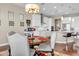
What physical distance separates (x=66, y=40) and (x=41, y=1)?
0.85m

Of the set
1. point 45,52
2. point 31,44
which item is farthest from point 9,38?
point 45,52

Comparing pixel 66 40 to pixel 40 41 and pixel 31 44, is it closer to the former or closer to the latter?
pixel 40 41

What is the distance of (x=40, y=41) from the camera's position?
2193 mm

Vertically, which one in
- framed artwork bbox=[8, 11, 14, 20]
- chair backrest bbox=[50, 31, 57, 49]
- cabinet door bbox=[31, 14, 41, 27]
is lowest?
chair backrest bbox=[50, 31, 57, 49]

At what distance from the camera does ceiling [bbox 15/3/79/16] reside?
2.06m

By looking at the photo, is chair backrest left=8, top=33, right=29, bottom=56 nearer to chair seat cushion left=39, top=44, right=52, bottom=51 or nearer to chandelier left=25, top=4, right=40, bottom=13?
chair seat cushion left=39, top=44, right=52, bottom=51

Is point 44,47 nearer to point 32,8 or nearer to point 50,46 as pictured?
point 50,46

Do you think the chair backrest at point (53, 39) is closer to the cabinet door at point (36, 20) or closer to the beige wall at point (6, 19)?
the cabinet door at point (36, 20)

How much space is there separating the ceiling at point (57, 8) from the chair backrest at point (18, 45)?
59cm

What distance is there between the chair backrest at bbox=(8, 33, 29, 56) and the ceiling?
59 cm

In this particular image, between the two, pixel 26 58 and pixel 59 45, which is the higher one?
pixel 59 45

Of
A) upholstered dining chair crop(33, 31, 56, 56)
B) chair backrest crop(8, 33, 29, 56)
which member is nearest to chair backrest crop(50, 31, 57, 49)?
upholstered dining chair crop(33, 31, 56, 56)

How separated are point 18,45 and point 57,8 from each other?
0.99m

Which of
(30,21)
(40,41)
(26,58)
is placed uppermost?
(30,21)
